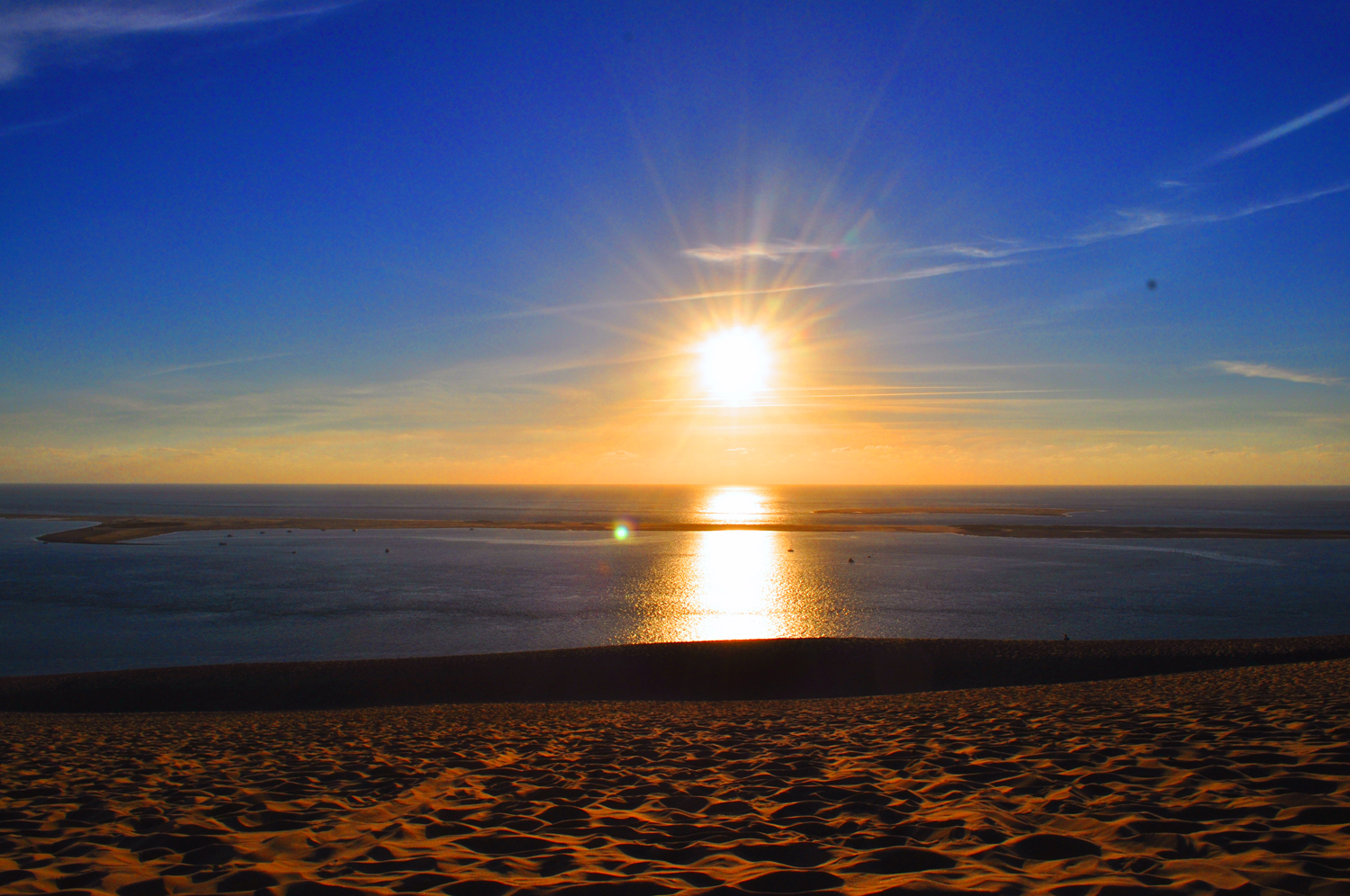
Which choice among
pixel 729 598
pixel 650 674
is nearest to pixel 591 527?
pixel 729 598

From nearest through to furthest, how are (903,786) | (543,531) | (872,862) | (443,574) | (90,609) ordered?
(872,862)
(903,786)
(90,609)
(443,574)
(543,531)

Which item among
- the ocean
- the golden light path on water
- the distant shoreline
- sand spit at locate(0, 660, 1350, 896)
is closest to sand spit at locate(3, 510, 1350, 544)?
the distant shoreline

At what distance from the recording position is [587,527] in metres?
107

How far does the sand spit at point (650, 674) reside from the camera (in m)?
21.4

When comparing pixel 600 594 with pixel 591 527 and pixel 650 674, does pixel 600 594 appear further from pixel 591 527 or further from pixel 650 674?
pixel 591 527

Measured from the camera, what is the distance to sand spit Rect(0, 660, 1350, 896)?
5250 mm

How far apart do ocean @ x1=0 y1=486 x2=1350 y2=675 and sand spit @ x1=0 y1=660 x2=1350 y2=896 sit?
19679 millimetres

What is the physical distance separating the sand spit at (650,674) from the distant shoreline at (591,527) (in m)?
72.5

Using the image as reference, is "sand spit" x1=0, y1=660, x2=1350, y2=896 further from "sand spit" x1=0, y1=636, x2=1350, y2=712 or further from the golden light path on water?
the golden light path on water

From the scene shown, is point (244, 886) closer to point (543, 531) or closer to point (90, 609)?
point (90, 609)

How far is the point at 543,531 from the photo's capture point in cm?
9919

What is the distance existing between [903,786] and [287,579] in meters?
53.1

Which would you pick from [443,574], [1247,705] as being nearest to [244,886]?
[1247,705]

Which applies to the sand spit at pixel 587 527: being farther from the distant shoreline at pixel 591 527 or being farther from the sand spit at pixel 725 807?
the sand spit at pixel 725 807
